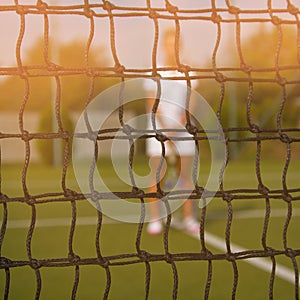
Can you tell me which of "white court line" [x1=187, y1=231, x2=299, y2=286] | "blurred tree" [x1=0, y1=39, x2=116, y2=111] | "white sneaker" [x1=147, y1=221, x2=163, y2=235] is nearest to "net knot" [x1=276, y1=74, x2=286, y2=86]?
"white court line" [x1=187, y1=231, x2=299, y2=286]

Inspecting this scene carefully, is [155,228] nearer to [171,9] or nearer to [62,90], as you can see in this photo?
[171,9]

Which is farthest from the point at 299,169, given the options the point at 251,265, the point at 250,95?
the point at 250,95

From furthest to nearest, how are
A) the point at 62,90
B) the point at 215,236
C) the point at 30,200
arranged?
1. the point at 62,90
2. the point at 215,236
3. the point at 30,200

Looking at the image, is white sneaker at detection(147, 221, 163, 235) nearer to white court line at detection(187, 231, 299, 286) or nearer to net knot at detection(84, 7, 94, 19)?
white court line at detection(187, 231, 299, 286)

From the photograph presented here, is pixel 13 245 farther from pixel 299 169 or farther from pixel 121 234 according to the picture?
pixel 299 169

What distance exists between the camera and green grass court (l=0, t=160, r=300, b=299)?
2.40 metres

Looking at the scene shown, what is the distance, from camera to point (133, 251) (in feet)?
10.5

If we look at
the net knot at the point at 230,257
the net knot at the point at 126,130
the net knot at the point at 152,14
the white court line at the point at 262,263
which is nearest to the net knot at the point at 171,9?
the net knot at the point at 152,14

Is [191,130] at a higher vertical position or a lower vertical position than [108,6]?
lower

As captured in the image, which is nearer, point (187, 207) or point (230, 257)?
point (230, 257)

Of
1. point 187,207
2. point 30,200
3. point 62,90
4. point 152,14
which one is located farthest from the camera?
point 62,90

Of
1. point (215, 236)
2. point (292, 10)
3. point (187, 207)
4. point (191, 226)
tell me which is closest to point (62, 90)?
point (187, 207)

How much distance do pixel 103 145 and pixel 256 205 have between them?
7672 millimetres

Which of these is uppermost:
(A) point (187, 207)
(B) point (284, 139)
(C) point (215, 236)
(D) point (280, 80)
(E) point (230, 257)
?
(D) point (280, 80)
